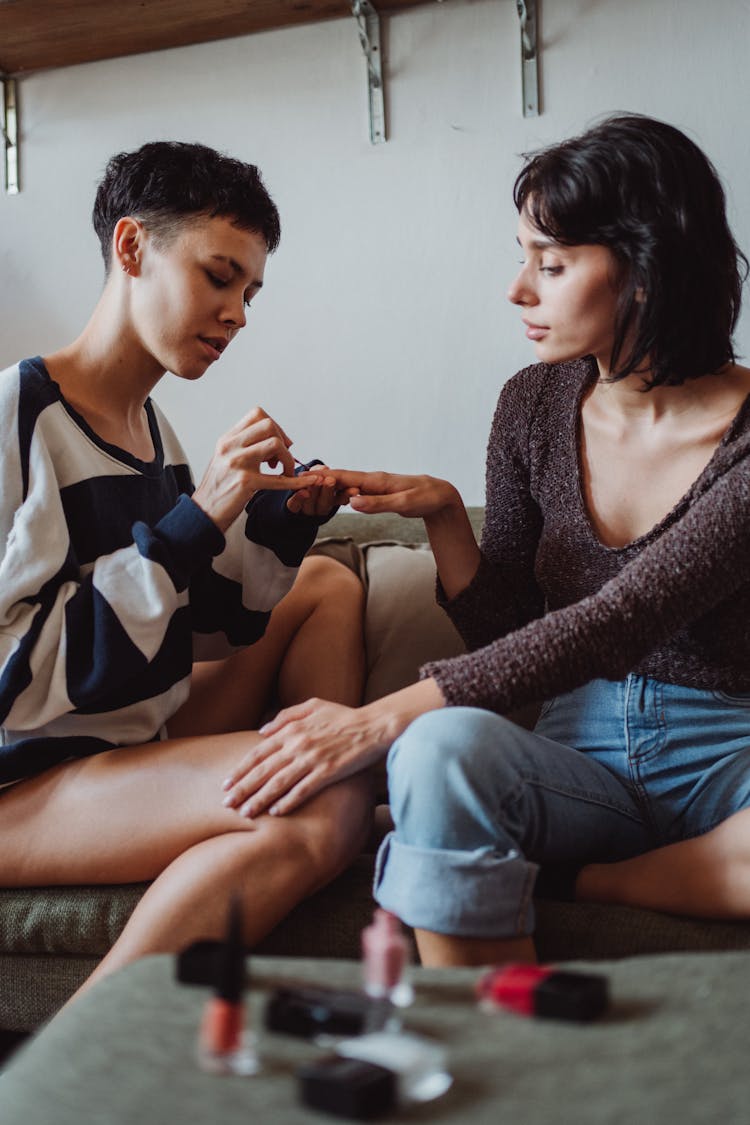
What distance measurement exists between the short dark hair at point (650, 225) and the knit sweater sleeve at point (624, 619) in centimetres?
19

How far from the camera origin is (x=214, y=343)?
137 cm

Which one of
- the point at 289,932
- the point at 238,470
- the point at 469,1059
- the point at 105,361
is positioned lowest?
the point at 289,932

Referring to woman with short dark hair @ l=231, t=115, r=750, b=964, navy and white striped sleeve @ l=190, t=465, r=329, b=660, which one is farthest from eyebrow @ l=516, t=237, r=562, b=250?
navy and white striped sleeve @ l=190, t=465, r=329, b=660

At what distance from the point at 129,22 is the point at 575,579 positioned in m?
1.41

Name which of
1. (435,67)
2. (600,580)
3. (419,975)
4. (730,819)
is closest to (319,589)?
(600,580)

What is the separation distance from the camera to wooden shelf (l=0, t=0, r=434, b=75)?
1.97m

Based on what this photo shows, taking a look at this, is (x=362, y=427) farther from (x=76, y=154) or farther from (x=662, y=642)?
(x=662, y=642)

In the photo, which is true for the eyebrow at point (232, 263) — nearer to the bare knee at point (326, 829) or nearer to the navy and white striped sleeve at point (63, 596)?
the navy and white striped sleeve at point (63, 596)

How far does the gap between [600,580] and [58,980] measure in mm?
747

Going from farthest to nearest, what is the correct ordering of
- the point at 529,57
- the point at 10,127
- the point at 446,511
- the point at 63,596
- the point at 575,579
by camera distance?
the point at 10,127
the point at 529,57
the point at 446,511
the point at 575,579
the point at 63,596

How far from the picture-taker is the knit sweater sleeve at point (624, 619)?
1070mm

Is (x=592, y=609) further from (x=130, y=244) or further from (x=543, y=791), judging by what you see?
(x=130, y=244)

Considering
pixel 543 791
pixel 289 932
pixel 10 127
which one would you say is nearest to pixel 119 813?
pixel 289 932

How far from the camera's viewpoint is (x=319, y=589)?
60.5 inches
